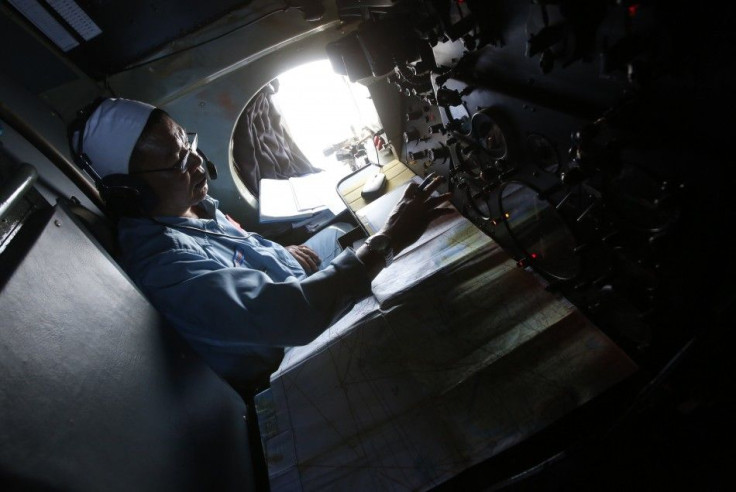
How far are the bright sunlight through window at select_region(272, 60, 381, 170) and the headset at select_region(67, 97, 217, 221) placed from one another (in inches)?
56.9

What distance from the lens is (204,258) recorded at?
55.3 inches

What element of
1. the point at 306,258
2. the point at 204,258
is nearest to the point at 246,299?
the point at 204,258

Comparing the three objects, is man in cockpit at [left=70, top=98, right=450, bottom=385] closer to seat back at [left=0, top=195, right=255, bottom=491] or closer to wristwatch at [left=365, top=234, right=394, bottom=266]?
wristwatch at [left=365, top=234, right=394, bottom=266]

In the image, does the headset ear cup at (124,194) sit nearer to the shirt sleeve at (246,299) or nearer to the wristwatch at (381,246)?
the shirt sleeve at (246,299)

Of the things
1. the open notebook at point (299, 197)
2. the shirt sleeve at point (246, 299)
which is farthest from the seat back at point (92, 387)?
the open notebook at point (299, 197)

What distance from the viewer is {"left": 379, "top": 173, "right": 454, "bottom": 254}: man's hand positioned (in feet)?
4.52

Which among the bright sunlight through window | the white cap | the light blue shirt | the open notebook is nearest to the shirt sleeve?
the light blue shirt

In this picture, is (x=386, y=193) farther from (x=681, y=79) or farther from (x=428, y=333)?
(x=681, y=79)

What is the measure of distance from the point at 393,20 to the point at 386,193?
37.0 inches

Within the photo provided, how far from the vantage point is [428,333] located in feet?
3.82

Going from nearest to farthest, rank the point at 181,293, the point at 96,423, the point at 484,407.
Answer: the point at 96,423, the point at 484,407, the point at 181,293

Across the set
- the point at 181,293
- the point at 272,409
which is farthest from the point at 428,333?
the point at 181,293

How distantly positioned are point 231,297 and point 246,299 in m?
0.05

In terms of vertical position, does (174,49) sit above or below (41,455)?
above
